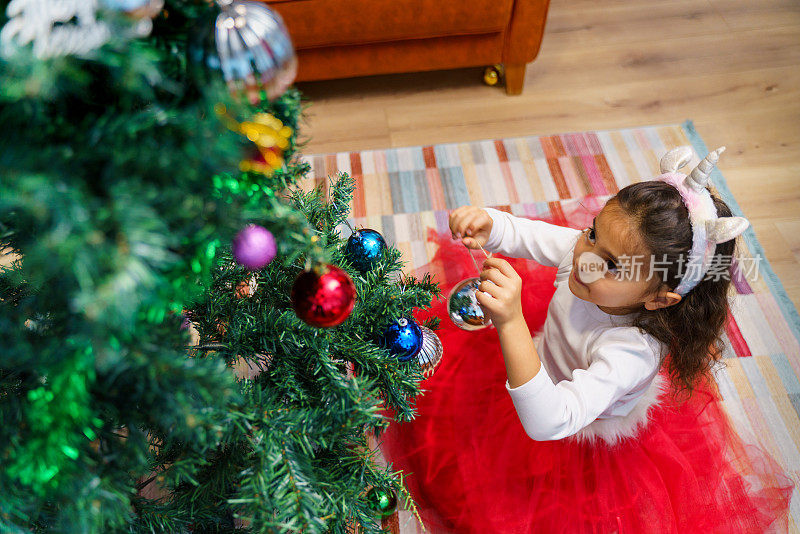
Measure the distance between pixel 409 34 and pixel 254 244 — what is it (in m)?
1.34

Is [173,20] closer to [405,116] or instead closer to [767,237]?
[405,116]

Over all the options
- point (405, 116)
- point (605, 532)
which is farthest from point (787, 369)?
point (405, 116)

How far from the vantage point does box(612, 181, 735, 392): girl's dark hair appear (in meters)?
0.80

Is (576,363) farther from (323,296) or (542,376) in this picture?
(323,296)

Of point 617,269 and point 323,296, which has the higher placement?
point 323,296

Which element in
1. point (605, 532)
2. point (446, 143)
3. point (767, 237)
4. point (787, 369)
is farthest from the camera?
point (446, 143)

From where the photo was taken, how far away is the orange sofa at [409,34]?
1.55 m

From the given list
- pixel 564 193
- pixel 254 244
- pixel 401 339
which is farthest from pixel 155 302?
pixel 564 193

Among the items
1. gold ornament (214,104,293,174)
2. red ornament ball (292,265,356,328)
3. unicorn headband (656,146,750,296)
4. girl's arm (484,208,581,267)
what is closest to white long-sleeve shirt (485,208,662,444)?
girl's arm (484,208,581,267)

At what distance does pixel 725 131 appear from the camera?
69.5 inches

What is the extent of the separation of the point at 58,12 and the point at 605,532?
101cm

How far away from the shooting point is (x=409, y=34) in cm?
163

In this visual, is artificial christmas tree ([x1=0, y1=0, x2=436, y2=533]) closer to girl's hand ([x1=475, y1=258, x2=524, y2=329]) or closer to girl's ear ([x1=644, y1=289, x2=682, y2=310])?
girl's hand ([x1=475, y1=258, x2=524, y2=329])

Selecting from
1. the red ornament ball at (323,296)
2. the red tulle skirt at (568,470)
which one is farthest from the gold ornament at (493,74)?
the red ornament ball at (323,296)
